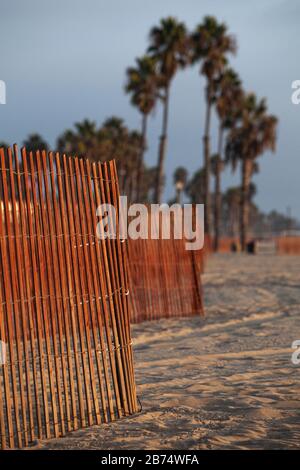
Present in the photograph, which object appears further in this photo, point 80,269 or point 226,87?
point 226,87

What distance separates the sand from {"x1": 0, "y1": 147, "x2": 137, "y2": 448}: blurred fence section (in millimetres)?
246

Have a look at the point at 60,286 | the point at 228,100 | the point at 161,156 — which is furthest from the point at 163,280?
the point at 228,100

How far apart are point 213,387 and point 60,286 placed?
1.75m

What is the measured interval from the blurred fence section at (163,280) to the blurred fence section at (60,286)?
5.07 metres

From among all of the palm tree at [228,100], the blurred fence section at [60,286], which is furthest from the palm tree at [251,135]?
the blurred fence section at [60,286]

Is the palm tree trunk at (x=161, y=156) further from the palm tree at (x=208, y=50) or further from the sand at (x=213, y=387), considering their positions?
the sand at (x=213, y=387)

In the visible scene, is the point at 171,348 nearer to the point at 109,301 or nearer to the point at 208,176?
the point at 109,301

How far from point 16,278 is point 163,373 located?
2271 mm

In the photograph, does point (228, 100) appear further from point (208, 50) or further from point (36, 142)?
point (36, 142)

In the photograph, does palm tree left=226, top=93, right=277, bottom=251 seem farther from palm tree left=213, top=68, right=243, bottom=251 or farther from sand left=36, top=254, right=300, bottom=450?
sand left=36, top=254, right=300, bottom=450

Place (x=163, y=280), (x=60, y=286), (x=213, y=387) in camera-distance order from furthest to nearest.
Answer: (x=163, y=280) < (x=213, y=387) < (x=60, y=286)

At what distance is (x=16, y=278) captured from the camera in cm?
471

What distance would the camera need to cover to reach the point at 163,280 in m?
10.6
